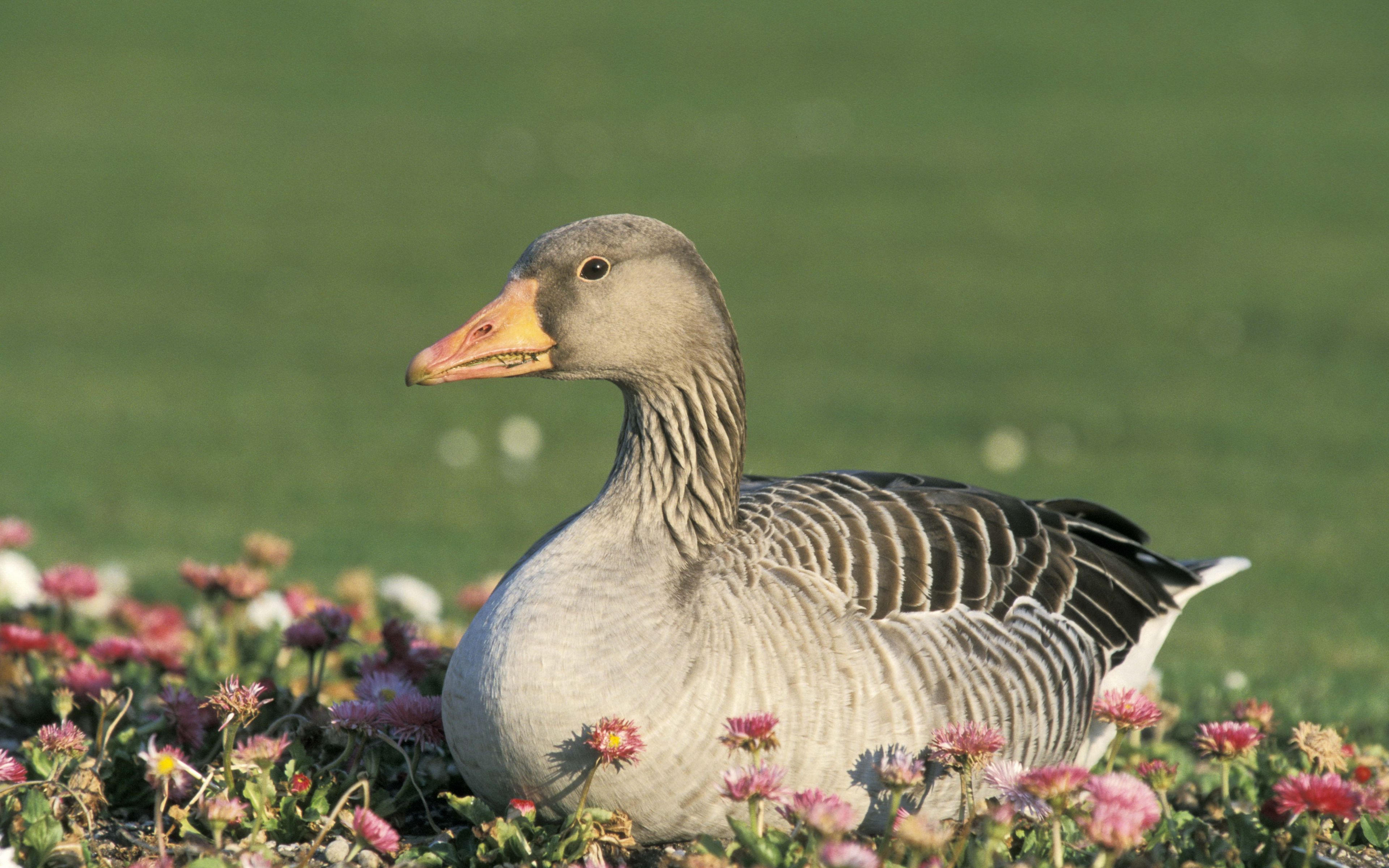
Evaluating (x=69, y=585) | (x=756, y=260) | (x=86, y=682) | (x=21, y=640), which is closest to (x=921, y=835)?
(x=86, y=682)

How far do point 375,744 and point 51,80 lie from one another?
26.4 meters

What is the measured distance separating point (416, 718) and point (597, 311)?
1334 millimetres

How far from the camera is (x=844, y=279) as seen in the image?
18.4 m

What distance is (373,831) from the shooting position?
11.6ft

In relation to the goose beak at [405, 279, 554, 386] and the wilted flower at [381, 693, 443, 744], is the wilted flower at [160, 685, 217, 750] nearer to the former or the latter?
the wilted flower at [381, 693, 443, 744]

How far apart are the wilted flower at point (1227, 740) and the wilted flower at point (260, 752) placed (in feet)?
8.41

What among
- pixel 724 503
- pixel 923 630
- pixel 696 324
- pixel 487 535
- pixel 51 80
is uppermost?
pixel 51 80

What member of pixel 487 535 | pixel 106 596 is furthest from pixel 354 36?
pixel 106 596

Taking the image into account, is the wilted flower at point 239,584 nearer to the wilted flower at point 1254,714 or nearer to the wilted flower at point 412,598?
the wilted flower at point 412,598

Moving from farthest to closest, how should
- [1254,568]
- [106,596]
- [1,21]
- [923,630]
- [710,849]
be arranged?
[1,21] → [1254,568] → [106,596] → [923,630] → [710,849]

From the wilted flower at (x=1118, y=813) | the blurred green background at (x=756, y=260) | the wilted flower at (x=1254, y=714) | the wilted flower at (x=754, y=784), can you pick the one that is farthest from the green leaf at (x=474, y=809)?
the blurred green background at (x=756, y=260)

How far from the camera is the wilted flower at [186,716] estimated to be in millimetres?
4621

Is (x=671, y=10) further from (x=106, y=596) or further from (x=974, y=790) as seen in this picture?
(x=974, y=790)

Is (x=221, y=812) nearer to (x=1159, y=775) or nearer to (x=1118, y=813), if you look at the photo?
(x=1118, y=813)
